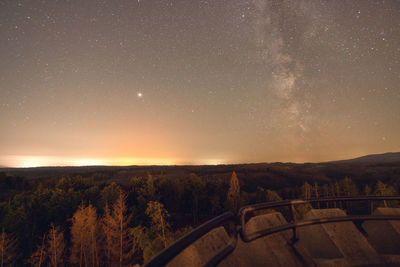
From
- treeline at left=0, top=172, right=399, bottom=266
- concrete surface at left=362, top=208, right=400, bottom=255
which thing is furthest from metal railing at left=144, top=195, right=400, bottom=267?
treeline at left=0, top=172, right=399, bottom=266

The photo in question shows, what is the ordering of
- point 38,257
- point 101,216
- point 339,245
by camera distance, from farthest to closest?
point 101,216 < point 38,257 < point 339,245

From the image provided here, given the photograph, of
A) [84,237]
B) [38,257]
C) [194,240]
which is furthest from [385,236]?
[38,257]

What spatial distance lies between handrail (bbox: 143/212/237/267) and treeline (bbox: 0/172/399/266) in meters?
29.4

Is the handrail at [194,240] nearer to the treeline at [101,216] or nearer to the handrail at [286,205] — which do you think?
the handrail at [286,205]

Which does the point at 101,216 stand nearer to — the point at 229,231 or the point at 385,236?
the point at 385,236

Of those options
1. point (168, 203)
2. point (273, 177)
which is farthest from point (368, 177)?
point (168, 203)

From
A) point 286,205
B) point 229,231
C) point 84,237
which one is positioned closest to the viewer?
point 229,231

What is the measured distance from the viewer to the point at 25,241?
4041 centimetres

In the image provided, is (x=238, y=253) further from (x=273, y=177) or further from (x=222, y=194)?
(x=273, y=177)

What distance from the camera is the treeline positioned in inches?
1144

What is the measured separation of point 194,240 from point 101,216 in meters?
57.3

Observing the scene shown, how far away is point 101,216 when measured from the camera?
49.7 m

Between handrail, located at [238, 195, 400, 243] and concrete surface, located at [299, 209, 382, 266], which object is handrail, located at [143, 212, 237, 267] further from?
concrete surface, located at [299, 209, 382, 266]

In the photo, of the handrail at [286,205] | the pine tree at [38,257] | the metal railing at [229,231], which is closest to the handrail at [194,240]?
the metal railing at [229,231]
